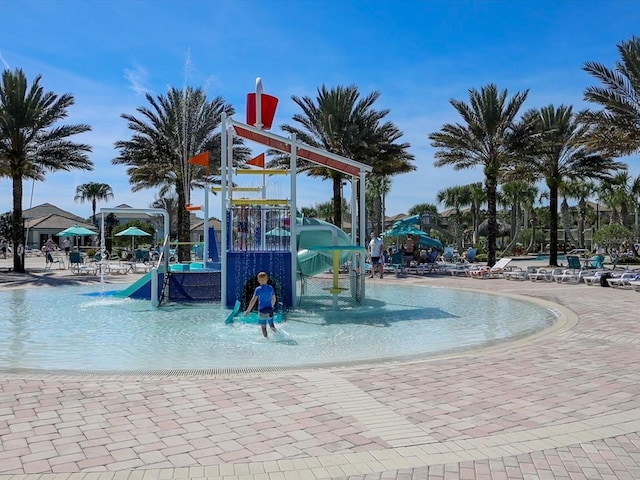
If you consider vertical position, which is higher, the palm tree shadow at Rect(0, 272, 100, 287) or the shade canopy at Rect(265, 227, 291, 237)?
the shade canopy at Rect(265, 227, 291, 237)

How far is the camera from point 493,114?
25.3m

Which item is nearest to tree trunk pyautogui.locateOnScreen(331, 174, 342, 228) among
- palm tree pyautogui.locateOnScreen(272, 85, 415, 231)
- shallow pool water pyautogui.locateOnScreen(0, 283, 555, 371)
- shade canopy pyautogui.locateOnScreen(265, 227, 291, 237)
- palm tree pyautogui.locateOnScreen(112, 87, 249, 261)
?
palm tree pyautogui.locateOnScreen(272, 85, 415, 231)

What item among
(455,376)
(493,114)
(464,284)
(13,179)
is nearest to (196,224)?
(13,179)

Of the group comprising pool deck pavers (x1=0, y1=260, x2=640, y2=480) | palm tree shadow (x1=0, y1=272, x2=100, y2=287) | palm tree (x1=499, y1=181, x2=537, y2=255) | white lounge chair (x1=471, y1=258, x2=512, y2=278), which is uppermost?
palm tree (x1=499, y1=181, x2=537, y2=255)

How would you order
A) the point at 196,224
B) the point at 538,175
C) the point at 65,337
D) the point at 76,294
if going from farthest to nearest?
the point at 196,224
the point at 538,175
the point at 76,294
the point at 65,337

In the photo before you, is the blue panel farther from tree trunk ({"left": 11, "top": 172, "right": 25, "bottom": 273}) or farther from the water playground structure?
tree trunk ({"left": 11, "top": 172, "right": 25, "bottom": 273})

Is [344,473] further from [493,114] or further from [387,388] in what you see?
[493,114]

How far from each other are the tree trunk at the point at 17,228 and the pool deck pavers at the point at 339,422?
20.0 meters

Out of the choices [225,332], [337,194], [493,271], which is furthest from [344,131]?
[225,332]

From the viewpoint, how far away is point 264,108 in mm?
12891

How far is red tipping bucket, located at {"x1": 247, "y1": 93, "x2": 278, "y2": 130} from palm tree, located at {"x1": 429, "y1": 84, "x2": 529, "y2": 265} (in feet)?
49.9

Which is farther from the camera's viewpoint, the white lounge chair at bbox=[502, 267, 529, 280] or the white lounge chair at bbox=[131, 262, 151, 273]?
the white lounge chair at bbox=[131, 262, 151, 273]

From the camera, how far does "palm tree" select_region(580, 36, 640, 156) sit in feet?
62.1

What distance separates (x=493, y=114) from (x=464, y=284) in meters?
10.1
